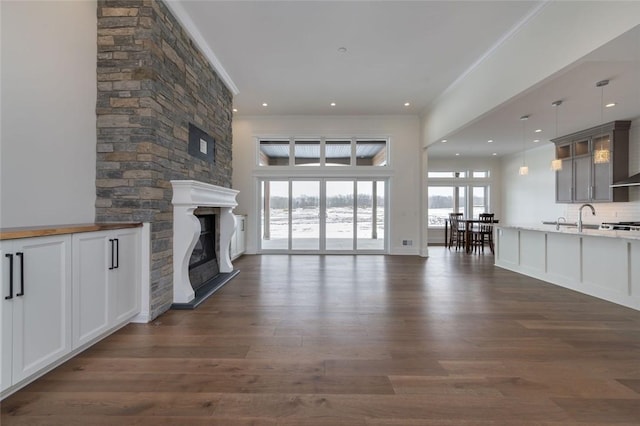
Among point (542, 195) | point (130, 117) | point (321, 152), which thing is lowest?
point (542, 195)

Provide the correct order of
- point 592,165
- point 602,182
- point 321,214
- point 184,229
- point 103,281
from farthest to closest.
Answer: point 321,214 < point 592,165 < point 602,182 < point 184,229 < point 103,281

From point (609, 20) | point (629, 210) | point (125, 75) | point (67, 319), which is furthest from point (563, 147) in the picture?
point (67, 319)

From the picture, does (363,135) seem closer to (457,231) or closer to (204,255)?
(457,231)

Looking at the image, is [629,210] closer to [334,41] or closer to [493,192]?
[493,192]

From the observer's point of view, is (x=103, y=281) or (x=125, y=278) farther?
(x=125, y=278)

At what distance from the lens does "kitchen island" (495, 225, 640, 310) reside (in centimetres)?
323

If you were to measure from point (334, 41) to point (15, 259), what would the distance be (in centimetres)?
397

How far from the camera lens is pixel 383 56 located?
13.8ft

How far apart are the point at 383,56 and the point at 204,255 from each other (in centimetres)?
406

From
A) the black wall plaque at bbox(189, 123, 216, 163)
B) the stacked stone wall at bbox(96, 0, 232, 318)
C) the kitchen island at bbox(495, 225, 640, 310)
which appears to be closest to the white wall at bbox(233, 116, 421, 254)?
the kitchen island at bbox(495, 225, 640, 310)

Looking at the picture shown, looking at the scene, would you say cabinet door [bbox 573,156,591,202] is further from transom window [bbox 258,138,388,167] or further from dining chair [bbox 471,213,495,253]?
transom window [bbox 258,138,388,167]

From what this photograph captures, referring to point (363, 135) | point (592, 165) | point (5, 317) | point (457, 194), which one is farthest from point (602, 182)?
point (5, 317)

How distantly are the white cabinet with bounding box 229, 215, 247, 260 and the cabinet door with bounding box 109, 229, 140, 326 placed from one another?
127 inches

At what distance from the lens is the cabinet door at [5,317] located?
1531 mm
